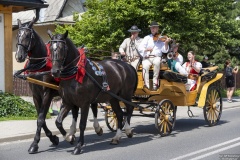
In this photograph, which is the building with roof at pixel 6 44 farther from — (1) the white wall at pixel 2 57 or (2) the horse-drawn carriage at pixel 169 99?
(2) the horse-drawn carriage at pixel 169 99

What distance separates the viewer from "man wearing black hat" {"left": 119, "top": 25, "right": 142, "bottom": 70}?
11625 millimetres

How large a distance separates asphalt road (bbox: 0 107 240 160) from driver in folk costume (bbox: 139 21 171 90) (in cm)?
150

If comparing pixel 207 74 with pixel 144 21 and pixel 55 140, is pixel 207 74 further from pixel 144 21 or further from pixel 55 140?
pixel 144 21

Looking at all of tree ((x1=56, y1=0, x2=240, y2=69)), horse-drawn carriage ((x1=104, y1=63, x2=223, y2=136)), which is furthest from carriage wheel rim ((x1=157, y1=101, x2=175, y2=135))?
tree ((x1=56, y1=0, x2=240, y2=69))

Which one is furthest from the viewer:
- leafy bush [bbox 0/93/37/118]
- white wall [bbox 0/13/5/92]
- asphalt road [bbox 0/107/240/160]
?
white wall [bbox 0/13/5/92]

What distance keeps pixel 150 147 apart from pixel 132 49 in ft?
10.1

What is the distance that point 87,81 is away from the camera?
9070 mm

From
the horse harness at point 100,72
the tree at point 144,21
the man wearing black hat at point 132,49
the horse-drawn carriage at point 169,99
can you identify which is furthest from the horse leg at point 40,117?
the tree at point 144,21

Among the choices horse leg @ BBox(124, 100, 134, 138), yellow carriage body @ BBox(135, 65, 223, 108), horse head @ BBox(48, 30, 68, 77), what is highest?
horse head @ BBox(48, 30, 68, 77)

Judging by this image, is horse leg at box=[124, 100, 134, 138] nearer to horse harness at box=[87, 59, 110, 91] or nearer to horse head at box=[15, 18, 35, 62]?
horse harness at box=[87, 59, 110, 91]

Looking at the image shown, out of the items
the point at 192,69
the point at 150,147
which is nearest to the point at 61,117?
the point at 150,147

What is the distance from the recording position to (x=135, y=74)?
35.5 feet

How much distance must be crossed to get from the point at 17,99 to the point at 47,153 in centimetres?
585

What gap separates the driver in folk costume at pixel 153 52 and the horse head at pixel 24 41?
3200 mm
